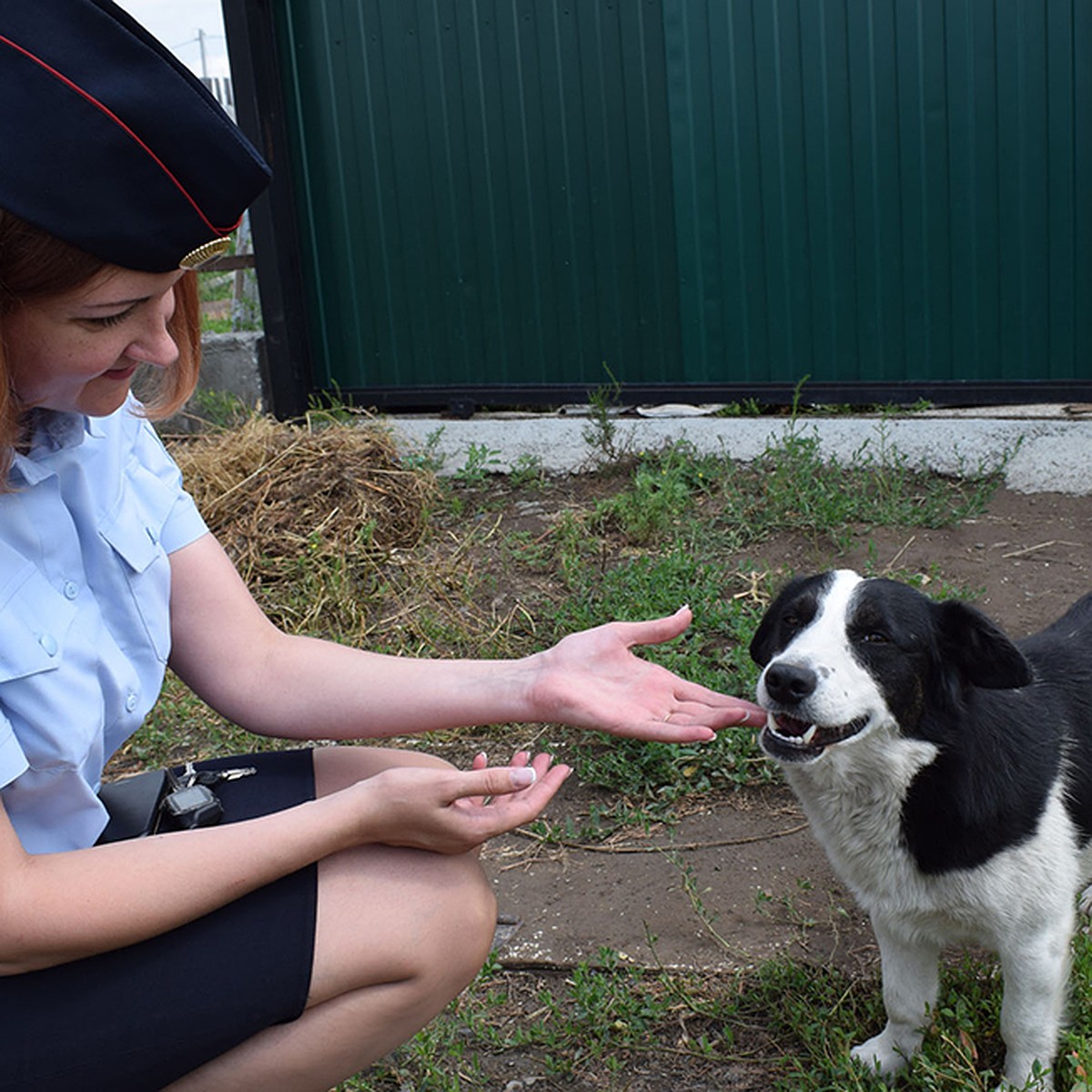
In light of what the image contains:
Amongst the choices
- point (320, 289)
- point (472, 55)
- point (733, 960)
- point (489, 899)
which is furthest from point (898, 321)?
point (489, 899)

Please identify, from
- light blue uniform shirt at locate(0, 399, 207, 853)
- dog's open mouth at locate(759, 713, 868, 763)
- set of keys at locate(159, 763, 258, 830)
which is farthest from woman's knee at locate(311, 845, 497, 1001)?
dog's open mouth at locate(759, 713, 868, 763)

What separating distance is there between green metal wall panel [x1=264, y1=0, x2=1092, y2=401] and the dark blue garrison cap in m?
4.07

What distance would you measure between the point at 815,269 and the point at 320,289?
230cm

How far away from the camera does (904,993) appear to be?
2.30 meters

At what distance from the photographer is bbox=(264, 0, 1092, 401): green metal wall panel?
16.8ft

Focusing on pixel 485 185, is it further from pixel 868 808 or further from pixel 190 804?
pixel 190 804

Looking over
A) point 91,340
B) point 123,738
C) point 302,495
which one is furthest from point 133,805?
point 302,495

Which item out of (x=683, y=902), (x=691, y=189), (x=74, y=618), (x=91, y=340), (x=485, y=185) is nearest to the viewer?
(x=91, y=340)

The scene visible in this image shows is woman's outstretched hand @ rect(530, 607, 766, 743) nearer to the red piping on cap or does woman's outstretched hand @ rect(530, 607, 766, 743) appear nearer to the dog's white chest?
the dog's white chest

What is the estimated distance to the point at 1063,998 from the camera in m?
2.24

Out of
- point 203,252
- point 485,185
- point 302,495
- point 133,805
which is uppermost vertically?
point 203,252

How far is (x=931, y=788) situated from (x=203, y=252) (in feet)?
4.83

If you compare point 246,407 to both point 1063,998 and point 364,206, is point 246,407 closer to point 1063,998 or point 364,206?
point 364,206

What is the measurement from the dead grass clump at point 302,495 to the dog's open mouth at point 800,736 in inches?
101
